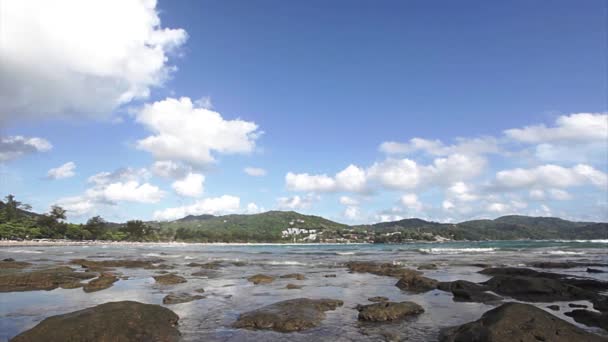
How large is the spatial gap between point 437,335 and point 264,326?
6.70 metres

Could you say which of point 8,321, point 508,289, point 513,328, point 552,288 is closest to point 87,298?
point 8,321

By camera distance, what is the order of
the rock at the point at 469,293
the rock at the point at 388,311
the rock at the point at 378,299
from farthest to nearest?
the rock at the point at 469,293 < the rock at the point at 378,299 < the rock at the point at 388,311

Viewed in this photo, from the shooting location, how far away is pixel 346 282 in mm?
30266

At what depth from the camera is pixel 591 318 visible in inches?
615

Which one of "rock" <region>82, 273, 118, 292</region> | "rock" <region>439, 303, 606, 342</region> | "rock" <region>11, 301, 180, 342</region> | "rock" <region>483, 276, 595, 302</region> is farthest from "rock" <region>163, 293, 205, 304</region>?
"rock" <region>483, 276, 595, 302</region>

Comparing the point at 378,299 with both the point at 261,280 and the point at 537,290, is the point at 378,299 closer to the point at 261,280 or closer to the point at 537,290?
the point at 537,290

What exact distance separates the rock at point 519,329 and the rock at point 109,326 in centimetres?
1028

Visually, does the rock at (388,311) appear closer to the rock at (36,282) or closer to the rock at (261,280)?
the rock at (261,280)

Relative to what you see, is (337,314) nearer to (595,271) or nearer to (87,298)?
(87,298)

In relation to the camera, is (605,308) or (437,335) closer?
(437,335)

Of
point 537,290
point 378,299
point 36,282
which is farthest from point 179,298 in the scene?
point 537,290

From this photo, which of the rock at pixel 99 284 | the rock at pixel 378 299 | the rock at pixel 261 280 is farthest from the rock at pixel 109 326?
the rock at pixel 261 280

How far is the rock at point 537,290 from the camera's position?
71.4 feet

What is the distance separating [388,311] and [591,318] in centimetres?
861
